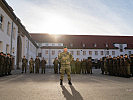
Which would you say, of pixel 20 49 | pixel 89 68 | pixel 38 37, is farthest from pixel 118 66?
pixel 38 37

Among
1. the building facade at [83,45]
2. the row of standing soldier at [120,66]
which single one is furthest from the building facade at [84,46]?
the row of standing soldier at [120,66]

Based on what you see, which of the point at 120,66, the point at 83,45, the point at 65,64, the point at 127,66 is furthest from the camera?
the point at 83,45

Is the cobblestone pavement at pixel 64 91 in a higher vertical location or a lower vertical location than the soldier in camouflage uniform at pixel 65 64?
lower

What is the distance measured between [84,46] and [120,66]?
46021mm

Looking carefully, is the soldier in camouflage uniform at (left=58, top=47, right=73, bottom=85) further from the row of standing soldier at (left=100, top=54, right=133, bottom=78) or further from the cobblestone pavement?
the row of standing soldier at (left=100, top=54, right=133, bottom=78)

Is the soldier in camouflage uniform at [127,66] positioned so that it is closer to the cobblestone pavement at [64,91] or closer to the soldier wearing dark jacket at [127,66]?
the soldier wearing dark jacket at [127,66]

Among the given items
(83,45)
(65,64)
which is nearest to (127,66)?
(65,64)

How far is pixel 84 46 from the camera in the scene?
59312 mm

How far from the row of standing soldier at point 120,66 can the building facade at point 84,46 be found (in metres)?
41.5

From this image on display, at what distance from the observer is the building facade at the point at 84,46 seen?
5794 cm

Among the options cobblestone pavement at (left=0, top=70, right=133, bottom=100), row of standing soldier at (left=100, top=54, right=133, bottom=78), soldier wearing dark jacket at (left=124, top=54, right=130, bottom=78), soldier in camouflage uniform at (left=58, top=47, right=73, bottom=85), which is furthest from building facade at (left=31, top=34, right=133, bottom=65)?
cobblestone pavement at (left=0, top=70, right=133, bottom=100)

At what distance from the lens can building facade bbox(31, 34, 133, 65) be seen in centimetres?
5794

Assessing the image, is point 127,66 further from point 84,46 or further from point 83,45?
point 83,45

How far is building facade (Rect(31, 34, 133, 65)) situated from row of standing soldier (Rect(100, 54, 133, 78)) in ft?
136
